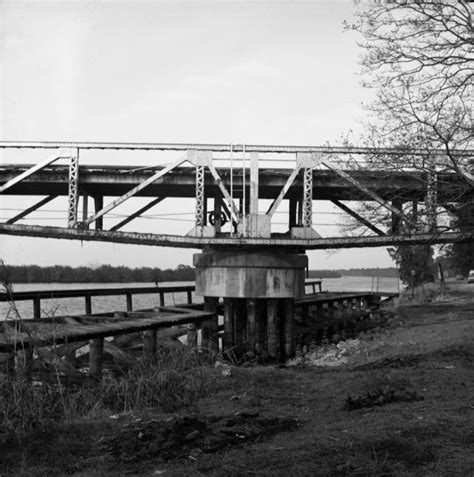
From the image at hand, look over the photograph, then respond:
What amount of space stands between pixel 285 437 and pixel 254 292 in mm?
14505

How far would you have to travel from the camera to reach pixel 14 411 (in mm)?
6125

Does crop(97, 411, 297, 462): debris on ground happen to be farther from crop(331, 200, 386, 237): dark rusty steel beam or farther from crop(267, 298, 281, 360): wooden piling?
crop(267, 298, 281, 360): wooden piling

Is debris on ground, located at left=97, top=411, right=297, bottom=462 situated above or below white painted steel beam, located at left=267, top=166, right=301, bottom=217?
below

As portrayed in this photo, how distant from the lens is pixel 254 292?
2016cm

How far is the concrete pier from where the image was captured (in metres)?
20.3

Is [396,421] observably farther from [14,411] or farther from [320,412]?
[14,411]

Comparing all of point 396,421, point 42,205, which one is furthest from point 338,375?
point 42,205

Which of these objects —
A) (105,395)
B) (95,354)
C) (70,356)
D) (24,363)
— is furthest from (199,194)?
(24,363)

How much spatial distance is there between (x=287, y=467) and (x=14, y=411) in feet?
10.7

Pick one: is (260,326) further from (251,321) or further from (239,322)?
(239,322)

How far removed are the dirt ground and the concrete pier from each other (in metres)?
11.4

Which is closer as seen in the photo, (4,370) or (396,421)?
(396,421)

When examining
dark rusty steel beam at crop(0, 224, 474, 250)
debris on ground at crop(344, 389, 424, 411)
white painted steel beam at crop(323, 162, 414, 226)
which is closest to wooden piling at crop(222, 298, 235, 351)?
dark rusty steel beam at crop(0, 224, 474, 250)

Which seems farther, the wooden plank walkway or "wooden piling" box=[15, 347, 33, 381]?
the wooden plank walkway
